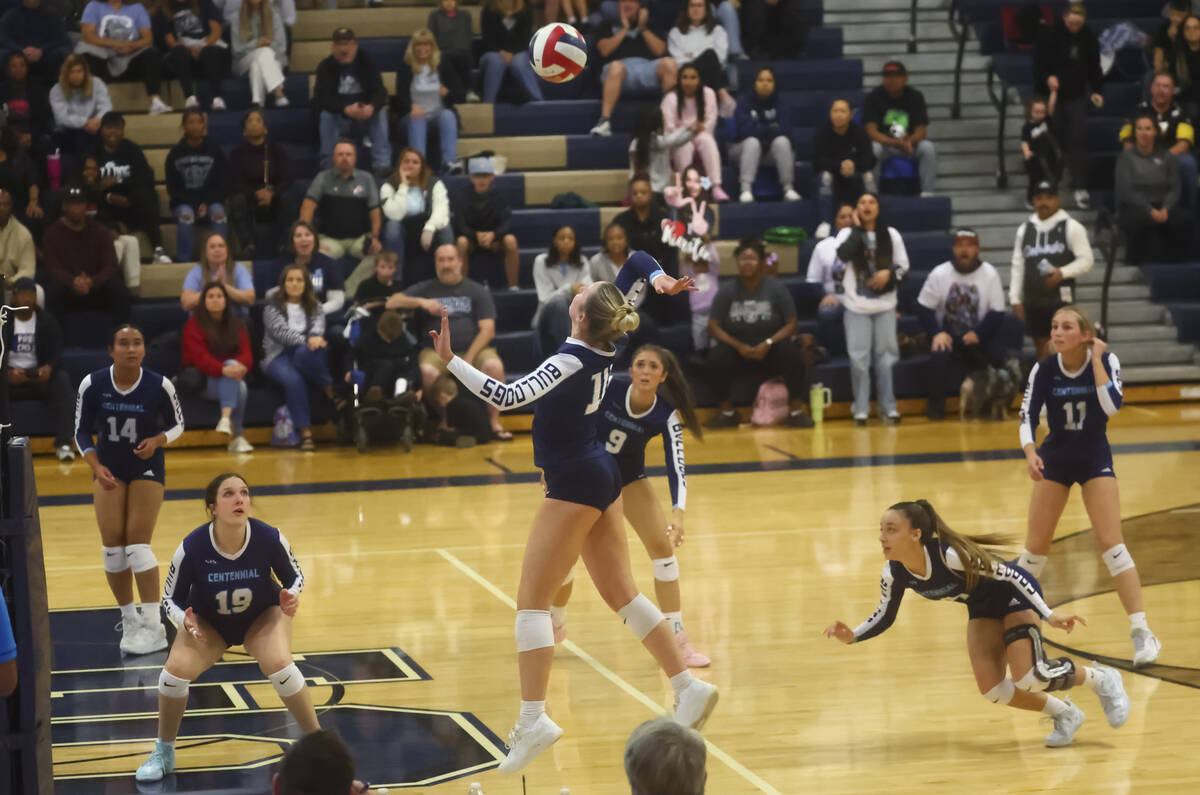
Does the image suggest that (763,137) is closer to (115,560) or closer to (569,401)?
(115,560)

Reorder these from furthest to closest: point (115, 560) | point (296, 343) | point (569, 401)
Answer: point (296, 343), point (115, 560), point (569, 401)

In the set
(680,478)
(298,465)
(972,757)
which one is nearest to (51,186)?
(298,465)

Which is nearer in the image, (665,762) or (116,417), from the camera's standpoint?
(665,762)

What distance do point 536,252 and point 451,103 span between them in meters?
2.14

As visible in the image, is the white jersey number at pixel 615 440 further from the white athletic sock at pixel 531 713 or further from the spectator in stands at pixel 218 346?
the spectator in stands at pixel 218 346

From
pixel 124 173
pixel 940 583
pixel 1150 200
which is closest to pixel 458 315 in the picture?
pixel 124 173

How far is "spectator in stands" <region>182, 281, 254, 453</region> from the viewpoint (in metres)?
14.8

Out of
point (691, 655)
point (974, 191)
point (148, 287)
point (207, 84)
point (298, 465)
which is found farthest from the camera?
point (974, 191)

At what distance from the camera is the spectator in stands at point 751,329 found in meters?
16.0

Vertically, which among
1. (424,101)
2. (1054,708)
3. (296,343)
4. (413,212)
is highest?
(424,101)

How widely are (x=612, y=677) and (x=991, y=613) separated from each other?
2.07 metres

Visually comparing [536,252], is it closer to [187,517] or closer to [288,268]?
[288,268]

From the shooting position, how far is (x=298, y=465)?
47.4 feet

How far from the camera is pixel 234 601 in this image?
22.8 feet
